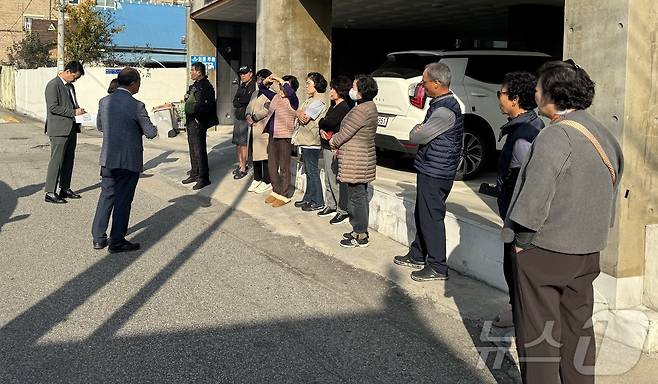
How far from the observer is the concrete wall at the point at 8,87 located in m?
33.3

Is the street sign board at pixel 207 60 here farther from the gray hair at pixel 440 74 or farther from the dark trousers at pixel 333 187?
the gray hair at pixel 440 74

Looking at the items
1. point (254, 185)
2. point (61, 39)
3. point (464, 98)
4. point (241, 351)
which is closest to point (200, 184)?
point (254, 185)

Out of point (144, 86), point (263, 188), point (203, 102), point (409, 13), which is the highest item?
point (409, 13)

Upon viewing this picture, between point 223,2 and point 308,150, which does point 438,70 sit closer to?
point 308,150

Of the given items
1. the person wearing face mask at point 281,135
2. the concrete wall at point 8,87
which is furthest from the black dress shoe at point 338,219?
the concrete wall at point 8,87

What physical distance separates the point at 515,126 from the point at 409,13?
1246cm

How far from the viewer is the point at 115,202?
671cm

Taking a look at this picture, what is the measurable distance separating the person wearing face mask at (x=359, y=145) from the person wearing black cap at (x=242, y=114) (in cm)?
399

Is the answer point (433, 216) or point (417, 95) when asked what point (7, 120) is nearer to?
point (417, 95)

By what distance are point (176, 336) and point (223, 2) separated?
13048 millimetres

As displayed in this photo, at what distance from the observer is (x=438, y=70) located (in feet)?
17.7

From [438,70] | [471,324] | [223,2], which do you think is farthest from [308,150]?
[223,2]

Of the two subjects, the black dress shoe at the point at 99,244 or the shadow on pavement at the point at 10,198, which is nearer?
the black dress shoe at the point at 99,244

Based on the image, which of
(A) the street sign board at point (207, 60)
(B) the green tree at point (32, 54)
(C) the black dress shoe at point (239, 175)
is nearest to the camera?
(C) the black dress shoe at point (239, 175)
